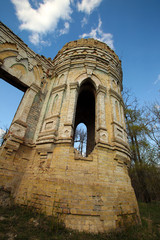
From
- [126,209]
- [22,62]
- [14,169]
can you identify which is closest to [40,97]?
[22,62]

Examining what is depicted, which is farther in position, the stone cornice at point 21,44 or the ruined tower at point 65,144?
the stone cornice at point 21,44

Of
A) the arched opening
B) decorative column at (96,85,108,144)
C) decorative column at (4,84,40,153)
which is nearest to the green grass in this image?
decorative column at (4,84,40,153)

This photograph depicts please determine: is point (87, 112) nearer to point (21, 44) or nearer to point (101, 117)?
point (101, 117)

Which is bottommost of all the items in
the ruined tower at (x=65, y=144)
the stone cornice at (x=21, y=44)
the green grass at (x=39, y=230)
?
the green grass at (x=39, y=230)

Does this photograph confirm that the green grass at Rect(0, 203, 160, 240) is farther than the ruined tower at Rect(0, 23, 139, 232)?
No

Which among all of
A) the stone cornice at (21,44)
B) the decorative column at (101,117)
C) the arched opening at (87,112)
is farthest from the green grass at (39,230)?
the stone cornice at (21,44)

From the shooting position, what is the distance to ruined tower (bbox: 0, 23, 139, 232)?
3.67 m

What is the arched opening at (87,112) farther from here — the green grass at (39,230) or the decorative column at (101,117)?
the green grass at (39,230)

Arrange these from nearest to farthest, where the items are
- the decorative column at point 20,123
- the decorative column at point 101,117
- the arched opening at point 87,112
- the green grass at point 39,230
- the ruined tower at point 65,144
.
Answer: the green grass at point 39,230
the ruined tower at point 65,144
the decorative column at point 20,123
the decorative column at point 101,117
the arched opening at point 87,112

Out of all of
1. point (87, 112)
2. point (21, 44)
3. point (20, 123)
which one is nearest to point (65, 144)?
point (20, 123)

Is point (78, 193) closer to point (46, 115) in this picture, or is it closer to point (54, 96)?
point (46, 115)

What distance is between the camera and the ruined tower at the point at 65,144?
3672 mm

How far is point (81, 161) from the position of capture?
4316 millimetres

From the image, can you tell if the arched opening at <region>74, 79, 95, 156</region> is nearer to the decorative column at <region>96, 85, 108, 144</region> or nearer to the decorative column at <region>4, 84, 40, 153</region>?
the decorative column at <region>96, 85, 108, 144</region>
